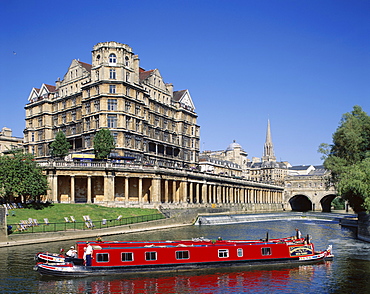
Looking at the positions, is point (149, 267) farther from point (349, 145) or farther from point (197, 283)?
point (349, 145)

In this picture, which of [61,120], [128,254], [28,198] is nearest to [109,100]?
[61,120]

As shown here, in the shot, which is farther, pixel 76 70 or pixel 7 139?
pixel 7 139

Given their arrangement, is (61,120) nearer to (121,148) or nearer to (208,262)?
(121,148)

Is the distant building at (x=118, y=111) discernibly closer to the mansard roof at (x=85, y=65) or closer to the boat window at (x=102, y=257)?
the mansard roof at (x=85, y=65)

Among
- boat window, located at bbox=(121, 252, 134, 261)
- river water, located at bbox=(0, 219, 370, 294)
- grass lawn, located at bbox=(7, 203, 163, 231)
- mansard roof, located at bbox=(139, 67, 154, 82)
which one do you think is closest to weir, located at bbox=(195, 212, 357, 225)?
grass lawn, located at bbox=(7, 203, 163, 231)

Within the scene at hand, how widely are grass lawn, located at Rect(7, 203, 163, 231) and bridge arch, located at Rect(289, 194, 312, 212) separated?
120 m

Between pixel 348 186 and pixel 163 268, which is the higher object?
pixel 348 186

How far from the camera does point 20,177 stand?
65.6 meters

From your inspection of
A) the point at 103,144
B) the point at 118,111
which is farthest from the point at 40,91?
the point at 103,144

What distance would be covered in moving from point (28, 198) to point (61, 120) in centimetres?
4196

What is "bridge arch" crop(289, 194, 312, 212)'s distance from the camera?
613ft

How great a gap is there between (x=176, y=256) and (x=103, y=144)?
50.4 meters

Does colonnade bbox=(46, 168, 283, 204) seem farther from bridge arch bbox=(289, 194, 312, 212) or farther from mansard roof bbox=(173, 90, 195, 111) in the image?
bridge arch bbox=(289, 194, 312, 212)

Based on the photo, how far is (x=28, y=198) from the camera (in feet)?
246
